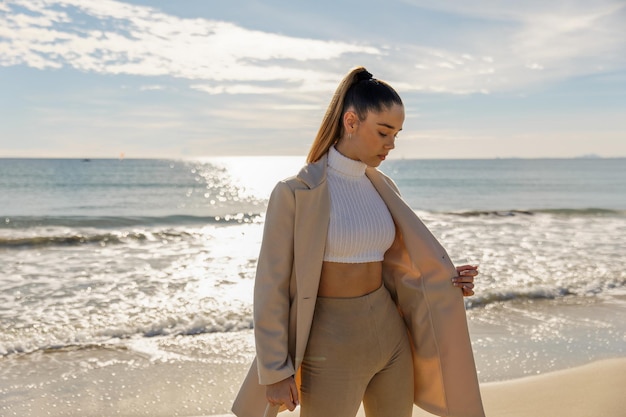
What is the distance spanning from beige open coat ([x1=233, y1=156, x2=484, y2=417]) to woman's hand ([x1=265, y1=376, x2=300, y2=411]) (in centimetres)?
4

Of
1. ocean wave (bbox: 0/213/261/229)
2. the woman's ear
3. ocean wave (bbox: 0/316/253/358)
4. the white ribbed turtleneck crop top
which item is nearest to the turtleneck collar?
the white ribbed turtleneck crop top

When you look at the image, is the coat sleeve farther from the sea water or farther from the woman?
the sea water

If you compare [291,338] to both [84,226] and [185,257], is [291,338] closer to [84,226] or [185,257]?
[185,257]

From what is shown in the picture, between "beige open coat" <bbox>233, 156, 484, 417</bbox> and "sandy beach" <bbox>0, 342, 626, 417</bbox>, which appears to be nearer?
"beige open coat" <bbox>233, 156, 484, 417</bbox>

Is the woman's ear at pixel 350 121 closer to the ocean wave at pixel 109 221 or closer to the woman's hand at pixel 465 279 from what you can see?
the woman's hand at pixel 465 279

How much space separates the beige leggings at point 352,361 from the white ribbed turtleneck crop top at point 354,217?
0.16 meters

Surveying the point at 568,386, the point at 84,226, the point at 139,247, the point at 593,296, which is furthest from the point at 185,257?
the point at 84,226

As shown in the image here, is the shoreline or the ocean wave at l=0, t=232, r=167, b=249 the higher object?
the shoreline

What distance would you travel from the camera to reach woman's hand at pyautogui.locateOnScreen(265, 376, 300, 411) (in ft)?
6.74

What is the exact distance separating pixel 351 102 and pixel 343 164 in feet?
0.78

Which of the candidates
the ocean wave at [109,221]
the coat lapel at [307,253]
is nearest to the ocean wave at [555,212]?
the ocean wave at [109,221]

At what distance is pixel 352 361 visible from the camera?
210 centimetres

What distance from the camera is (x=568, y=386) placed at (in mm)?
4539

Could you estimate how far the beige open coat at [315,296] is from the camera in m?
2.06
